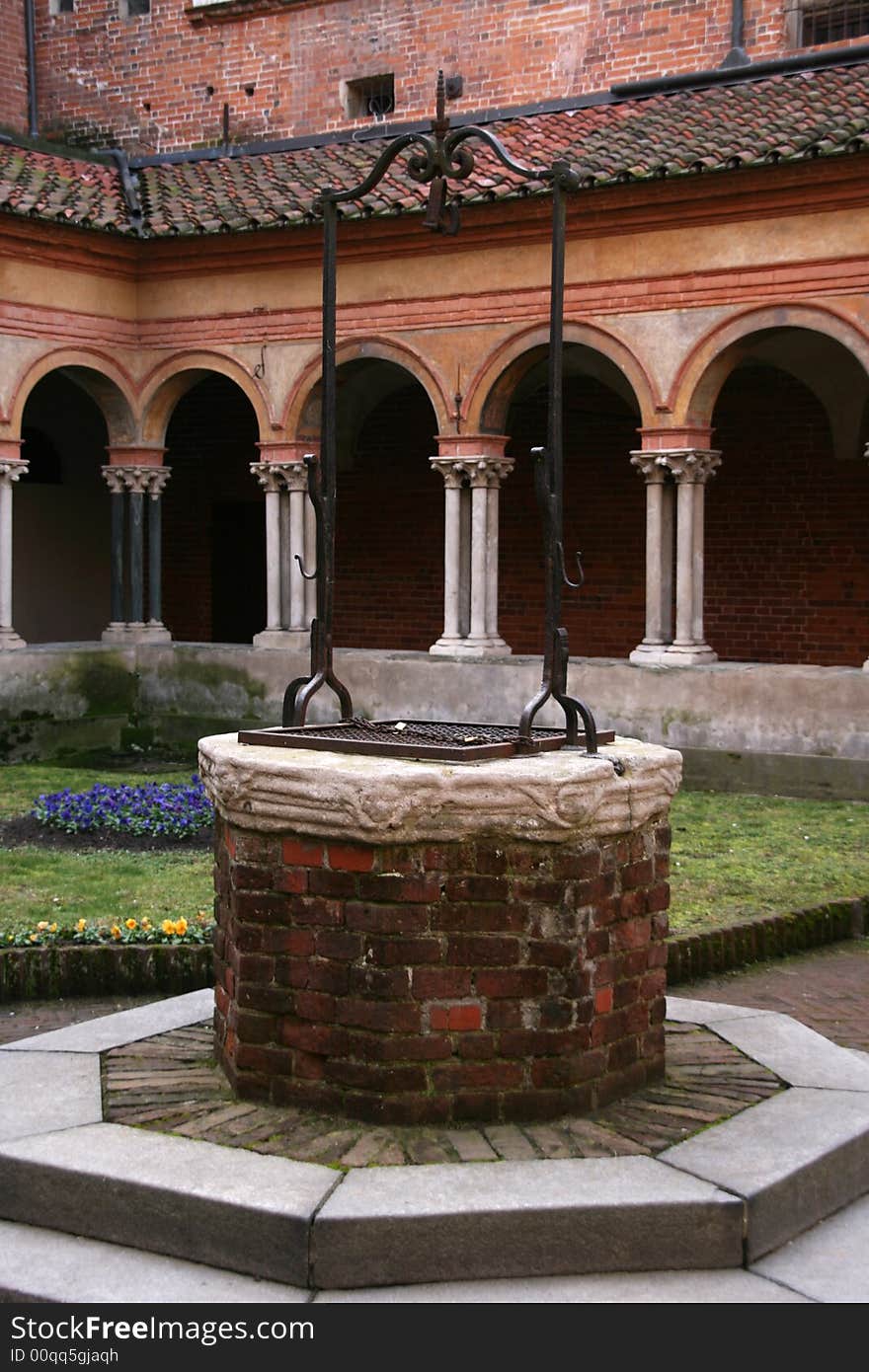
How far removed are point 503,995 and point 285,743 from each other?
3.23 ft

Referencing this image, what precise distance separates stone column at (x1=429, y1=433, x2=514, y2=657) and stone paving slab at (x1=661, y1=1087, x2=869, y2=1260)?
10.0 metres

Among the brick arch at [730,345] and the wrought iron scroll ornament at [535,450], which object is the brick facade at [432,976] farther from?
the brick arch at [730,345]

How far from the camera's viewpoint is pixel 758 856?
9.77 meters

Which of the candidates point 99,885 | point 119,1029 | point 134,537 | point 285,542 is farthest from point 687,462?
point 119,1029

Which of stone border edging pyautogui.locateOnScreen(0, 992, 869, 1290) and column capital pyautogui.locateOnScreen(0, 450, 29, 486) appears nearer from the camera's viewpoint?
stone border edging pyautogui.locateOnScreen(0, 992, 869, 1290)

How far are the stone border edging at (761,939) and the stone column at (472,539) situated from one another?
6.51 metres

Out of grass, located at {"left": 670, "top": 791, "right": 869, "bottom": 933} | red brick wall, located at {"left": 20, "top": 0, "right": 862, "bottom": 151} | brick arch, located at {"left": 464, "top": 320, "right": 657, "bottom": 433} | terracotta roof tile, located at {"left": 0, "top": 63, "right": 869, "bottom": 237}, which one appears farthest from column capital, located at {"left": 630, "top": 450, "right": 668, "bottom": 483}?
red brick wall, located at {"left": 20, "top": 0, "right": 862, "bottom": 151}

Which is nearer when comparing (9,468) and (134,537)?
(9,468)

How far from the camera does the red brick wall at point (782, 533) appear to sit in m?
15.6

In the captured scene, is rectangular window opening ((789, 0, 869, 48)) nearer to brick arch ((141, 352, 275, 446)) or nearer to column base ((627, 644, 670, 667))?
brick arch ((141, 352, 275, 446))

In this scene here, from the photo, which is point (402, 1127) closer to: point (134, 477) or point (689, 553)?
point (689, 553)

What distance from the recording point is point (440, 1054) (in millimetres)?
4301

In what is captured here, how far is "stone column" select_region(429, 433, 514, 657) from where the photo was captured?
47.5 feet

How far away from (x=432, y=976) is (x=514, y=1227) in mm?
702
